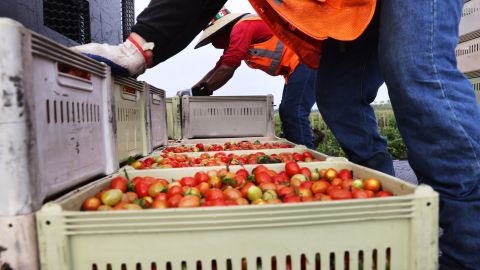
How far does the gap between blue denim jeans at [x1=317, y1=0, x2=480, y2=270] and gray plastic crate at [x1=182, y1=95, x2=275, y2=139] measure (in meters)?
3.09

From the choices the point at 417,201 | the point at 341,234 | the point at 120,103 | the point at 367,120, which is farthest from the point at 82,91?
the point at 367,120

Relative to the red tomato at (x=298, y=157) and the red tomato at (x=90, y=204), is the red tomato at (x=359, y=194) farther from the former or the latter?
the red tomato at (x=298, y=157)

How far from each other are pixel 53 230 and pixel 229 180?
881 millimetres

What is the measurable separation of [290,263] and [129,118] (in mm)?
1692

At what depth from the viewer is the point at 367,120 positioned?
2.22 meters

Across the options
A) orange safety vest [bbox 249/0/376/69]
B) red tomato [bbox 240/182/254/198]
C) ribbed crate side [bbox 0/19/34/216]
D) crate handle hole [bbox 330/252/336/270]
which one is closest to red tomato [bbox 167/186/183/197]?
red tomato [bbox 240/182/254/198]

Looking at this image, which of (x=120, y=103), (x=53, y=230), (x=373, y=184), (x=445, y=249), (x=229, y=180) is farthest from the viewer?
(x=120, y=103)

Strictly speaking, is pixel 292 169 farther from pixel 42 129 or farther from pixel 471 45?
pixel 471 45

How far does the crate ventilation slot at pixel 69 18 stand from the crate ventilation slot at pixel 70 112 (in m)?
2.03

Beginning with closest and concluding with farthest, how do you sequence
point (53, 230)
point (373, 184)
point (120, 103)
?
point (53, 230) → point (373, 184) → point (120, 103)

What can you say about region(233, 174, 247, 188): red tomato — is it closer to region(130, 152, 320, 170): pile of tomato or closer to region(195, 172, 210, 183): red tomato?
region(195, 172, 210, 183): red tomato

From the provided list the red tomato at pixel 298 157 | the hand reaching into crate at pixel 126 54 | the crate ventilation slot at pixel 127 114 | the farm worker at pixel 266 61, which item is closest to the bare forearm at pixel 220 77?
the farm worker at pixel 266 61

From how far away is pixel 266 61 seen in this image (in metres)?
4.16

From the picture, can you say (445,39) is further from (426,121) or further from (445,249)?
(445,249)
